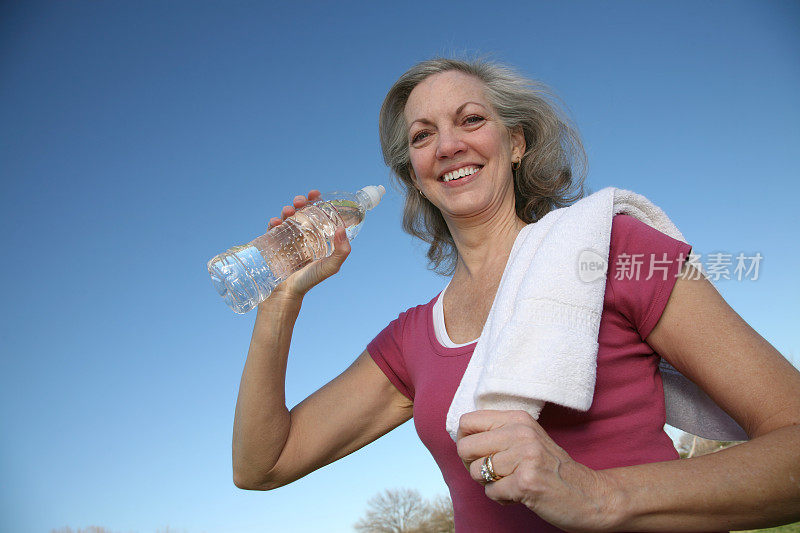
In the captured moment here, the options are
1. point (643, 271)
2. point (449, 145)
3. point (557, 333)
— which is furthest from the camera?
point (449, 145)

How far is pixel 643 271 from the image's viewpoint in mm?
1389

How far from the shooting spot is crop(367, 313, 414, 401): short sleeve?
203 cm

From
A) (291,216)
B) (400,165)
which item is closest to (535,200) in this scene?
(400,165)

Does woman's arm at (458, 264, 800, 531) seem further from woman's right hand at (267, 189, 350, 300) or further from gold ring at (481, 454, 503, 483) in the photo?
woman's right hand at (267, 189, 350, 300)

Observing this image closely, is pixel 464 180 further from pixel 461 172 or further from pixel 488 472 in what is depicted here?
pixel 488 472

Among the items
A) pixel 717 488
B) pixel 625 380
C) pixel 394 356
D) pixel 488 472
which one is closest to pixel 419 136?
pixel 394 356

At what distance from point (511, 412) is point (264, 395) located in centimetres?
98

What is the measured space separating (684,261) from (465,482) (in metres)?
0.81

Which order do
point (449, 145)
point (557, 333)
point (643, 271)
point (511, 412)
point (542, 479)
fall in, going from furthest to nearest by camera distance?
point (449, 145), point (643, 271), point (557, 333), point (511, 412), point (542, 479)

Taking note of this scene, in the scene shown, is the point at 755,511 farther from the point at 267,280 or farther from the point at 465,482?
the point at 267,280

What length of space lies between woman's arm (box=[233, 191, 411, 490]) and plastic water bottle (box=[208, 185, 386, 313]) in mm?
118

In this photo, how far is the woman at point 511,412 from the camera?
1.09 metres

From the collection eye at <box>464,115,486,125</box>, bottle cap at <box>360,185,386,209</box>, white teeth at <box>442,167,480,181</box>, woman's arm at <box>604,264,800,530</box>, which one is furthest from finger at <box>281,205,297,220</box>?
woman's arm at <box>604,264,800,530</box>

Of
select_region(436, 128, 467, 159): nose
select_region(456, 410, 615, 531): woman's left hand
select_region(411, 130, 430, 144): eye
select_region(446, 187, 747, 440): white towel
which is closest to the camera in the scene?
select_region(456, 410, 615, 531): woman's left hand
